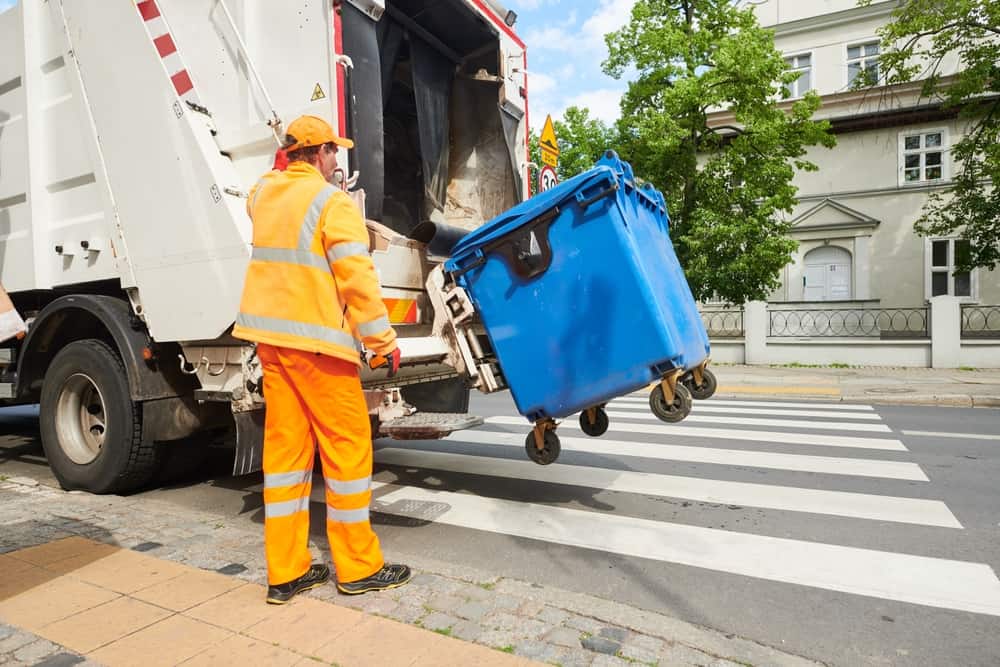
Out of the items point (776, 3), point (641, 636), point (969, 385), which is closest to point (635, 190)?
point (641, 636)

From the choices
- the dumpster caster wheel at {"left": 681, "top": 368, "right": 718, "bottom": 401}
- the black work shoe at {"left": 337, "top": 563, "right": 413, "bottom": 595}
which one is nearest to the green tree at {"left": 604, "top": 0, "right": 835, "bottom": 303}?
the dumpster caster wheel at {"left": 681, "top": 368, "right": 718, "bottom": 401}

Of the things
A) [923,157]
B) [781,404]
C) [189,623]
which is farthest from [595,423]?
[923,157]

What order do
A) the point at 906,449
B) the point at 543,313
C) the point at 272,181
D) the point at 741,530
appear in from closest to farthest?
1. the point at 272,181
2. the point at 543,313
3. the point at 741,530
4. the point at 906,449

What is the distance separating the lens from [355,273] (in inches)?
97.7

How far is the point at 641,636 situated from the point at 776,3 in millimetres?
23823

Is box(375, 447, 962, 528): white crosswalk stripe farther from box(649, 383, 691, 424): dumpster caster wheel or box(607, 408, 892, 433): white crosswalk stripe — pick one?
box(607, 408, 892, 433): white crosswalk stripe

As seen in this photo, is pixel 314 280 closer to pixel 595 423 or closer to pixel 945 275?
pixel 595 423

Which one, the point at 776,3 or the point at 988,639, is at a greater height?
the point at 776,3

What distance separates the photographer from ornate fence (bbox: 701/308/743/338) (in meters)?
14.4

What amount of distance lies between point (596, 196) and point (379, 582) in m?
1.87

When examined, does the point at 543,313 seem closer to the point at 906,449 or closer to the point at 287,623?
the point at 287,623

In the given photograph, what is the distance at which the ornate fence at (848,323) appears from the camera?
14250 millimetres

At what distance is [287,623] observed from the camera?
223cm

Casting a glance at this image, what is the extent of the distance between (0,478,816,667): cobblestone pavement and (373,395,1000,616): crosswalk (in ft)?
2.19
